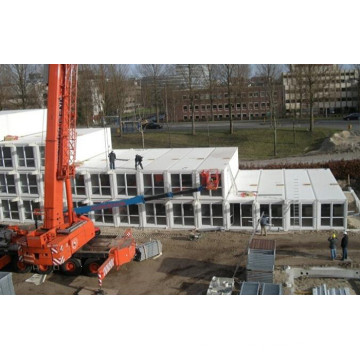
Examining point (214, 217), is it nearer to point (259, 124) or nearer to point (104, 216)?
point (104, 216)

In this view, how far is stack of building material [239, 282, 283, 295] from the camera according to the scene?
13.4 m

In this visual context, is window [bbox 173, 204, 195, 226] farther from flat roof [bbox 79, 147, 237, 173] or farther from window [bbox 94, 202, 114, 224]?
window [bbox 94, 202, 114, 224]

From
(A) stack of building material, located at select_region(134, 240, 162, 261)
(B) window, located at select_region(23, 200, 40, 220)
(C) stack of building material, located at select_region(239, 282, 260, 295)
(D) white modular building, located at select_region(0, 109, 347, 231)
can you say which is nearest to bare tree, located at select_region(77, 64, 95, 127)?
(D) white modular building, located at select_region(0, 109, 347, 231)

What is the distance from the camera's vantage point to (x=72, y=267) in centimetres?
1755

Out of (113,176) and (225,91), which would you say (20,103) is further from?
(113,176)

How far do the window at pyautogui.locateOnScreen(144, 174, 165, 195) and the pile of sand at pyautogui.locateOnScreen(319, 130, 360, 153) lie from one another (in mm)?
19735

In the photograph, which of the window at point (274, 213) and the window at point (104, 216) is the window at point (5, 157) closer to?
the window at point (104, 216)

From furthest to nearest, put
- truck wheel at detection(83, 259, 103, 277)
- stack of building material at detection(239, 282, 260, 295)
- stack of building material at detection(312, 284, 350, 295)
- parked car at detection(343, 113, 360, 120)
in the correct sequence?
parked car at detection(343, 113, 360, 120), truck wheel at detection(83, 259, 103, 277), stack of building material at detection(312, 284, 350, 295), stack of building material at detection(239, 282, 260, 295)

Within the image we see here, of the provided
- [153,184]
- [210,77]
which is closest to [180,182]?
[153,184]

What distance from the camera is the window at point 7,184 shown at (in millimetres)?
24536

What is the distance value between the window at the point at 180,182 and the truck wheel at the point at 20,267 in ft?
25.0

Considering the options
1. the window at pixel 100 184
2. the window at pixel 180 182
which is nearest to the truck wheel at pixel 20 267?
the window at pixel 100 184

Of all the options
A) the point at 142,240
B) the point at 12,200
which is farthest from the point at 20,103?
the point at 142,240

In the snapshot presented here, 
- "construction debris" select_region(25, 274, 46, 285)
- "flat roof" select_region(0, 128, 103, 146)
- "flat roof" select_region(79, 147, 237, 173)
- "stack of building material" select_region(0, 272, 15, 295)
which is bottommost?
"construction debris" select_region(25, 274, 46, 285)
